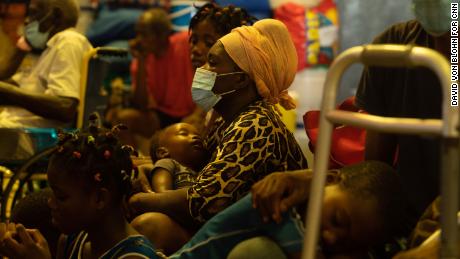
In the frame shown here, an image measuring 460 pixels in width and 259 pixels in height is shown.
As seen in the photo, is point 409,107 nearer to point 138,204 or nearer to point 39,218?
point 138,204

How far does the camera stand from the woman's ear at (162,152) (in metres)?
3.51

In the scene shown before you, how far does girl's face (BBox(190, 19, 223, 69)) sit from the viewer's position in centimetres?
365

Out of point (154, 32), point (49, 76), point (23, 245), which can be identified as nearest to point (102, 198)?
point (23, 245)

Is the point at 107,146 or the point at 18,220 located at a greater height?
the point at 107,146

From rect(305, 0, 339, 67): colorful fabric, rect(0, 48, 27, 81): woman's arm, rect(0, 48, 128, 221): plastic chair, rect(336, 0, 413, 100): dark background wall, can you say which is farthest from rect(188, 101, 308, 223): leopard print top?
rect(305, 0, 339, 67): colorful fabric

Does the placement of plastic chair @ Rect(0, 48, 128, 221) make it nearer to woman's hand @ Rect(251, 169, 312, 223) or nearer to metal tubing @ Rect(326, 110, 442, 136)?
woman's hand @ Rect(251, 169, 312, 223)

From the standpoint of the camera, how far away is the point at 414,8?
2596 mm

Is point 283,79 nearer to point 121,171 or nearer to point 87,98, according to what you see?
point 121,171

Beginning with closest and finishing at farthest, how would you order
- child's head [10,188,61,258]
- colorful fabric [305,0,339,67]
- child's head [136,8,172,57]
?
child's head [10,188,61,258] → child's head [136,8,172,57] → colorful fabric [305,0,339,67]

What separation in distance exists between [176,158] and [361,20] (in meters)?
4.44

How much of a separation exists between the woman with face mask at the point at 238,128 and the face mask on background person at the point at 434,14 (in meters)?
0.60

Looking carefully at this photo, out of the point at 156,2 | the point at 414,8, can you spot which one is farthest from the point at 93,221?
the point at 156,2

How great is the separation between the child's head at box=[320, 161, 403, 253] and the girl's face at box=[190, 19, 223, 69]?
1.49 m

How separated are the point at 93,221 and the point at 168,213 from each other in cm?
41
